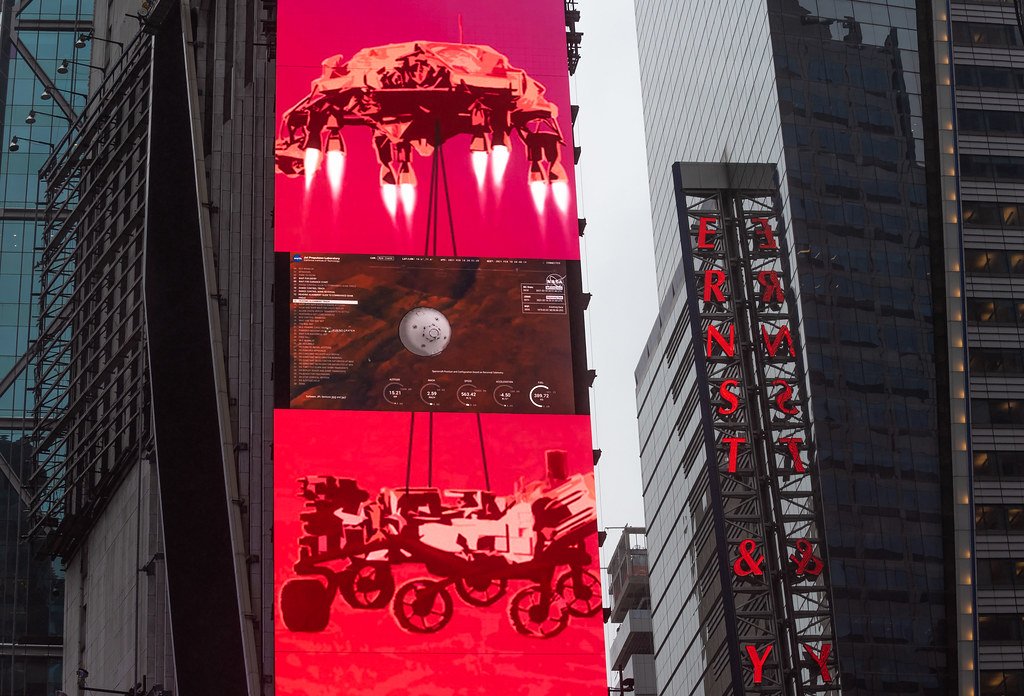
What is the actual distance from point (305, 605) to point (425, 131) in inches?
634

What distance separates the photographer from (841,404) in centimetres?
9225

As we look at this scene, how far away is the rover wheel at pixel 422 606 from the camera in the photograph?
50000mm

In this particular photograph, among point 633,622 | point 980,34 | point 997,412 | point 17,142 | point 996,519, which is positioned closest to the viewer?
point 996,519

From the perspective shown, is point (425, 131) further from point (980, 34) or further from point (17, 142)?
point (980, 34)

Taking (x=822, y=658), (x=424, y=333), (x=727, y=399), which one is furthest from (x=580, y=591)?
(x=727, y=399)

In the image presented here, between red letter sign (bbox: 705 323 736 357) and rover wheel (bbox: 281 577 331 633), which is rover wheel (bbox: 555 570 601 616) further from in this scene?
red letter sign (bbox: 705 323 736 357)

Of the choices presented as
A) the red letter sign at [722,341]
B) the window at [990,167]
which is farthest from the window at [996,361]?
the red letter sign at [722,341]

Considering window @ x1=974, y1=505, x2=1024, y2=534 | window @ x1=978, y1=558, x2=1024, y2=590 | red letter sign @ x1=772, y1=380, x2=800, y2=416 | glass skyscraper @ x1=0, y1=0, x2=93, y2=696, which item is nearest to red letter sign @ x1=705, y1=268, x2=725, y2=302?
red letter sign @ x1=772, y1=380, x2=800, y2=416

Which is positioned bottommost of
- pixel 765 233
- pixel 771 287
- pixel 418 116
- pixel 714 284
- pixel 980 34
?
pixel 771 287

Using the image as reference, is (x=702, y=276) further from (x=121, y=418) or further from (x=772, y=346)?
(x=121, y=418)

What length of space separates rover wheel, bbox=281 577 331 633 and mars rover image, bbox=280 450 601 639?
1.1 inches

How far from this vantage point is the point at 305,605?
50.0 m

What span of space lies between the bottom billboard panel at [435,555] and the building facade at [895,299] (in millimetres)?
39645

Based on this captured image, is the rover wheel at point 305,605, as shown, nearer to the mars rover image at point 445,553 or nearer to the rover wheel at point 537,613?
the mars rover image at point 445,553
